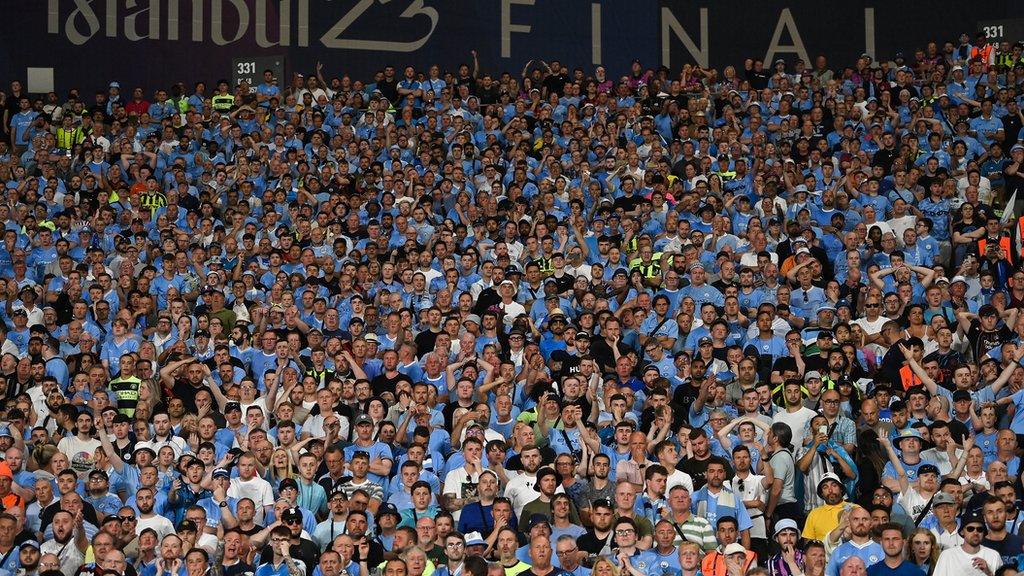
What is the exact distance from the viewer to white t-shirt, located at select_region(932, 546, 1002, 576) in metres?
11.1

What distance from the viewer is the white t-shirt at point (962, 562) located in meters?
11.1

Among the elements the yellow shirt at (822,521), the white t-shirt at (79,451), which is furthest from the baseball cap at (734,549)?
the white t-shirt at (79,451)

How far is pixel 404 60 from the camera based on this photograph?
2656cm

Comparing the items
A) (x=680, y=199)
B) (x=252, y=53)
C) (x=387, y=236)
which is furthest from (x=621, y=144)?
(x=252, y=53)

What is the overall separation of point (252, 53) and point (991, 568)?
1828 cm

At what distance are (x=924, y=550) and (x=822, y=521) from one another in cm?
93

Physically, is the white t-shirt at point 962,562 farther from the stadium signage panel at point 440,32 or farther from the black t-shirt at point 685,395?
the stadium signage panel at point 440,32

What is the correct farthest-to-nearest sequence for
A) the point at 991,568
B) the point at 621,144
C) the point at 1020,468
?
the point at 621,144 → the point at 1020,468 → the point at 991,568

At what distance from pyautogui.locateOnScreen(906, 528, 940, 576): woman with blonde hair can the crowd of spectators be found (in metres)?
0.04

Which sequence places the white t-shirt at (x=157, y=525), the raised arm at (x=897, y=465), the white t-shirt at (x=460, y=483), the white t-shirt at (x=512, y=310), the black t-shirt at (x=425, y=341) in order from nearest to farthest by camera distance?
the raised arm at (x=897, y=465), the white t-shirt at (x=157, y=525), the white t-shirt at (x=460, y=483), the black t-shirt at (x=425, y=341), the white t-shirt at (x=512, y=310)

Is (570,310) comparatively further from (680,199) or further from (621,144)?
(621,144)

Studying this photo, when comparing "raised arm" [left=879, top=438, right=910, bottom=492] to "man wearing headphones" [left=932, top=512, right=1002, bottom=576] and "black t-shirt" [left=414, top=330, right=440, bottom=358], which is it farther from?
"black t-shirt" [left=414, top=330, right=440, bottom=358]

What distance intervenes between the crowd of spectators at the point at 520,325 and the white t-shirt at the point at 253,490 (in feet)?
0.13

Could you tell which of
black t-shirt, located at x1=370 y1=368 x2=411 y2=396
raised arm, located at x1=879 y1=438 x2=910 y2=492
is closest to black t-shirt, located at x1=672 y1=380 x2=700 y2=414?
raised arm, located at x1=879 y1=438 x2=910 y2=492
